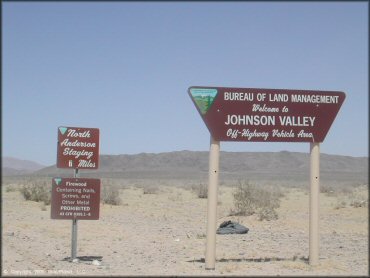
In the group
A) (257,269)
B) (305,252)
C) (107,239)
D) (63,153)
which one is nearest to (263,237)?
(305,252)

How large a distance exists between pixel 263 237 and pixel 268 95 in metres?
6.50

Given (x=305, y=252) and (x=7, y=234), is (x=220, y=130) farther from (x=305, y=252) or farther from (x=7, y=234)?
(x=7, y=234)

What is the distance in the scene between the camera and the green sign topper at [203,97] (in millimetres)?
10212

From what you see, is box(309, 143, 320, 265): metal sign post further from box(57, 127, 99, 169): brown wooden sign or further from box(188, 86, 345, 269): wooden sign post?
box(57, 127, 99, 169): brown wooden sign

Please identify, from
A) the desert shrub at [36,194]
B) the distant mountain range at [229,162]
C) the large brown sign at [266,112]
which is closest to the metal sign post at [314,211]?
the large brown sign at [266,112]

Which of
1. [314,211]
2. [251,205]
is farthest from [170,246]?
[251,205]

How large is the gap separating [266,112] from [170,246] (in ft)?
16.3

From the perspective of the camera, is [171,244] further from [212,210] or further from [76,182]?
[212,210]

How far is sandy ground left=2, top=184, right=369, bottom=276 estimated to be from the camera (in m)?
10.1

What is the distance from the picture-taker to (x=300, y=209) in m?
27.4

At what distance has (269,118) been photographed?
10602 mm

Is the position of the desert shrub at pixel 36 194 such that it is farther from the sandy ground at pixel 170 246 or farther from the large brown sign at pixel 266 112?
the large brown sign at pixel 266 112

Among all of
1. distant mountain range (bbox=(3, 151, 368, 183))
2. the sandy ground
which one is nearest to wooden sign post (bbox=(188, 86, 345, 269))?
the sandy ground

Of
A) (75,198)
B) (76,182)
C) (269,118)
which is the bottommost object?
(75,198)
